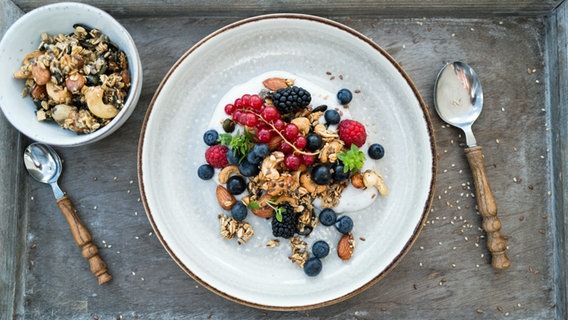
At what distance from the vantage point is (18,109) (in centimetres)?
137

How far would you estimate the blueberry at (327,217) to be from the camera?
137cm

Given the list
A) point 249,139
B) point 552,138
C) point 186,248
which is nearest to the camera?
point 249,139

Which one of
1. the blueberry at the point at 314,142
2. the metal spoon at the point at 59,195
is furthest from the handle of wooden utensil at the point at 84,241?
the blueberry at the point at 314,142

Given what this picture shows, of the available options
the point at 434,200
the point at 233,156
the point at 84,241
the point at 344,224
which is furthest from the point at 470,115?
the point at 84,241

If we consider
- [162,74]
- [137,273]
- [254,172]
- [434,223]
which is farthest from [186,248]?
[434,223]

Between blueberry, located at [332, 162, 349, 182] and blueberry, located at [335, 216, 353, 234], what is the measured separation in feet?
0.42

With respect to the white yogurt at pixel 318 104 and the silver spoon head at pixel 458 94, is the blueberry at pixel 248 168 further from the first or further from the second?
the silver spoon head at pixel 458 94

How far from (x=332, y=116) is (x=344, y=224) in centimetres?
31

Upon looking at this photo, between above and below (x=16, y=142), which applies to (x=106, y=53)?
above

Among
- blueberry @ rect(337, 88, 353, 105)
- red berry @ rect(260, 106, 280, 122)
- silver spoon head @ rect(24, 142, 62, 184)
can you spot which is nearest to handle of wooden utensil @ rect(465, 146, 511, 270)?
blueberry @ rect(337, 88, 353, 105)

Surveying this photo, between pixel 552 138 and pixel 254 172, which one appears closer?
pixel 254 172

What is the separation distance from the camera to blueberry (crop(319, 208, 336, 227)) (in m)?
1.37

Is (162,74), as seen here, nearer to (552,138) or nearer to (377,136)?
(377,136)

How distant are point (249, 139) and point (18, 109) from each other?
662 mm
